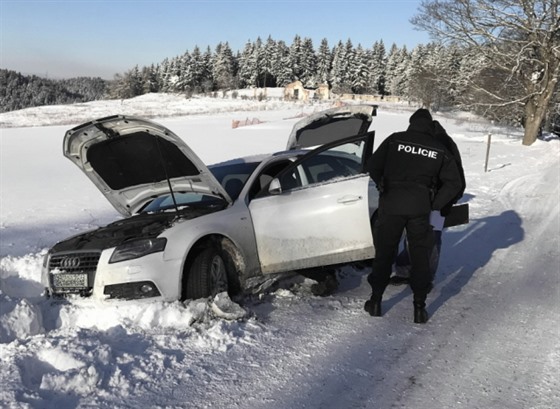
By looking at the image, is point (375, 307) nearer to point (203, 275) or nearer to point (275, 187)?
point (275, 187)

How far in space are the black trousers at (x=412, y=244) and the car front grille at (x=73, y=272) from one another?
2474 mm

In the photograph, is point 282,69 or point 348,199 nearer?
point 348,199

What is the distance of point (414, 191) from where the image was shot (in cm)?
437

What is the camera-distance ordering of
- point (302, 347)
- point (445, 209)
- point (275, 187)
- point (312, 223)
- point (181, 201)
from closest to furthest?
point (302, 347) < point (445, 209) < point (275, 187) < point (312, 223) < point (181, 201)

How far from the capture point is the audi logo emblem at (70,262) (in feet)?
14.6

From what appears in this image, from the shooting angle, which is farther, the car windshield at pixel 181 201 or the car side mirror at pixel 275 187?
the car windshield at pixel 181 201

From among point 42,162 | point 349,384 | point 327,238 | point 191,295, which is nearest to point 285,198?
point 327,238

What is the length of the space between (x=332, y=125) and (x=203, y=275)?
2.99 m

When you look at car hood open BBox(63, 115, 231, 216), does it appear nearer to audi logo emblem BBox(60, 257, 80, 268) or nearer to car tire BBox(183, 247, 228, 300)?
car tire BBox(183, 247, 228, 300)

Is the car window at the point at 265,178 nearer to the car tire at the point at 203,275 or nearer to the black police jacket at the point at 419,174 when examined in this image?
the car tire at the point at 203,275

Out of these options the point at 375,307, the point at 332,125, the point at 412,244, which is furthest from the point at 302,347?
the point at 332,125

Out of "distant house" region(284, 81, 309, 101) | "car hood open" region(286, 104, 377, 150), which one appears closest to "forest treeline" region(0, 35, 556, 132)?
"distant house" region(284, 81, 309, 101)

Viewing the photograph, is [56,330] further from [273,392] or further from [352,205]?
[352,205]

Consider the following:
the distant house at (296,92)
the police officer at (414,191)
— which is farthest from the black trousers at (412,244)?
the distant house at (296,92)
